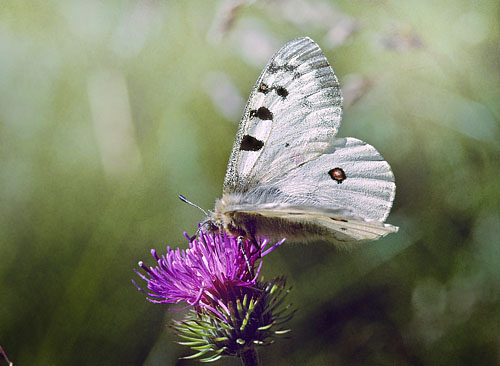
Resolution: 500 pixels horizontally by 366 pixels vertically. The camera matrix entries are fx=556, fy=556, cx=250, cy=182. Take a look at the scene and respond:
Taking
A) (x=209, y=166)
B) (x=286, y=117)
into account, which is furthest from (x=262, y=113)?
(x=209, y=166)

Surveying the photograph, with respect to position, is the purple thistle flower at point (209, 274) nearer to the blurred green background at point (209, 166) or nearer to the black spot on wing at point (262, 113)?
the black spot on wing at point (262, 113)

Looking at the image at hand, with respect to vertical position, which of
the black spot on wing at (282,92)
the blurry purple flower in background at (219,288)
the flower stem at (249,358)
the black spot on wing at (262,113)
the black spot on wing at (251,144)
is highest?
the black spot on wing at (282,92)

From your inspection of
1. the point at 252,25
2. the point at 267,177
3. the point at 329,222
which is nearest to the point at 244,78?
the point at 252,25

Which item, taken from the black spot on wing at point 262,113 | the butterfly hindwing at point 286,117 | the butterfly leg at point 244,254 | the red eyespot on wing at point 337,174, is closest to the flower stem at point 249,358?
the butterfly leg at point 244,254

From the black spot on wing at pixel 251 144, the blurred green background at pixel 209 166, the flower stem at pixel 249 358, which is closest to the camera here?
the flower stem at pixel 249 358

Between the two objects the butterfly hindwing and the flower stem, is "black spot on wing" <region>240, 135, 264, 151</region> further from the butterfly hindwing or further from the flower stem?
the flower stem

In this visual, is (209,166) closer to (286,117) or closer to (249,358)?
(286,117)

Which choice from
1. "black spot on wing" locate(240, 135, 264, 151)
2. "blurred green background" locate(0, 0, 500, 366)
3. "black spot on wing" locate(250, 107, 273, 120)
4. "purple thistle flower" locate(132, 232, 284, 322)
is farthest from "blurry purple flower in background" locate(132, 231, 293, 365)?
"blurred green background" locate(0, 0, 500, 366)
